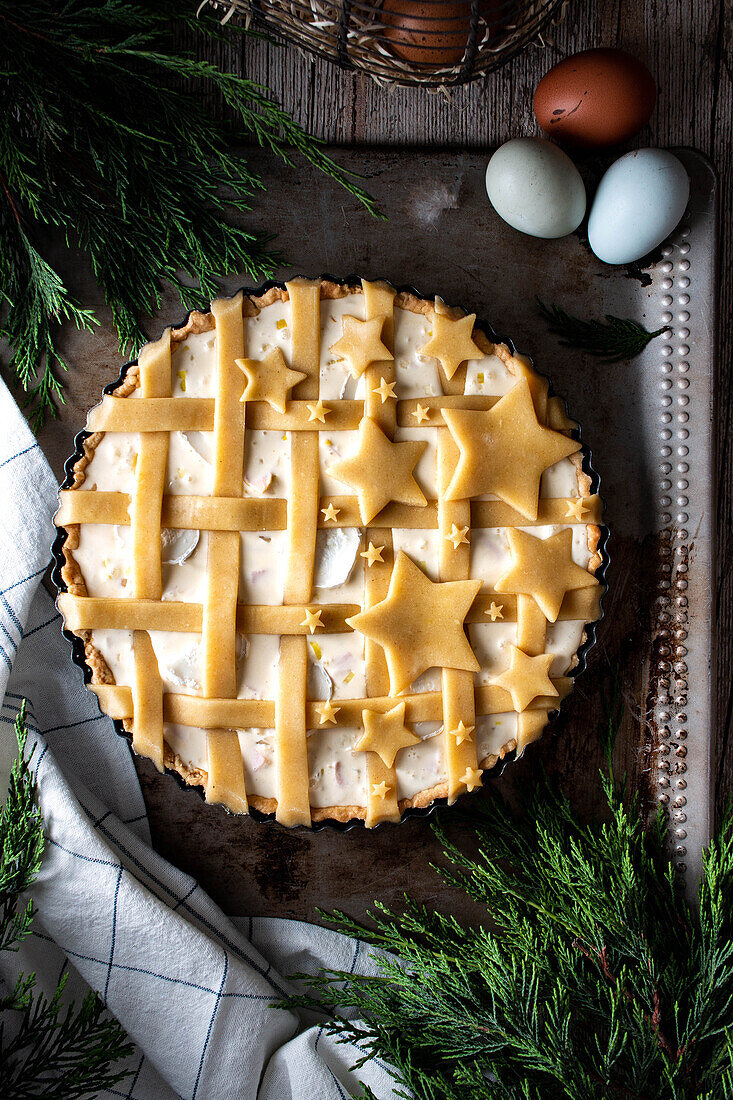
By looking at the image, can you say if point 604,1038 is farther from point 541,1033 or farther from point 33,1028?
point 33,1028

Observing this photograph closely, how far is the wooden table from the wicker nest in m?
0.20

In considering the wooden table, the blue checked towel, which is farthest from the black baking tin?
the wooden table

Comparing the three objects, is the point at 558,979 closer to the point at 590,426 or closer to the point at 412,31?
the point at 590,426

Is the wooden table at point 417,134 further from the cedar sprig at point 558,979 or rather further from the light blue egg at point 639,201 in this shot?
the light blue egg at point 639,201

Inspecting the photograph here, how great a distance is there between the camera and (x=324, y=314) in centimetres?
142

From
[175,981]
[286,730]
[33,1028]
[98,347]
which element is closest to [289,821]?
[286,730]

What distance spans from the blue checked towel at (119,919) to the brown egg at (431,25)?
95 cm

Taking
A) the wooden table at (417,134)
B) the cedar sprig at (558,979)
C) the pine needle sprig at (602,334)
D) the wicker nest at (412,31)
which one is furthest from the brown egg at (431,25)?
the cedar sprig at (558,979)

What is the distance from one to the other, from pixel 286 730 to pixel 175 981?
1.98 ft

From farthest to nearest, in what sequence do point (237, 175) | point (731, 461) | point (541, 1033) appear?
point (731, 461), point (237, 175), point (541, 1033)

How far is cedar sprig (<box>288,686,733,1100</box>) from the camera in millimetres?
1382

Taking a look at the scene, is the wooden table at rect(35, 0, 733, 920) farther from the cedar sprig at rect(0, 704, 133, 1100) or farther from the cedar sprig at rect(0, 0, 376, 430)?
the cedar sprig at rect(0, 704, 133, 1100)

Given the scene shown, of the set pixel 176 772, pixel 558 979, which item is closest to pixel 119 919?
pixel 176 772

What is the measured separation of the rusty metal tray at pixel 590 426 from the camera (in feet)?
5.46
